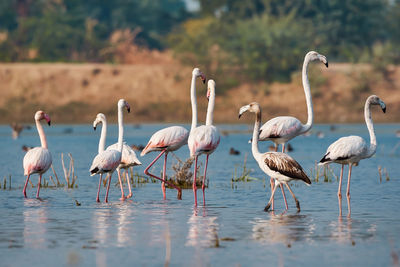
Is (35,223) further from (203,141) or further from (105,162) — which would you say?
(203,141)

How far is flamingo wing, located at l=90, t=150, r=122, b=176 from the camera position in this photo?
14141 millimetres

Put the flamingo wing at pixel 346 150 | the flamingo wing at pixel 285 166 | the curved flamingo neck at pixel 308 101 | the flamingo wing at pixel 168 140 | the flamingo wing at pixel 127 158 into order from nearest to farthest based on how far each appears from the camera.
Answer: the flamingo wing at pixel 285 166 → the flamingo wing at pixel 346 150 → the curved flamingo neck at pixel 308 101 → the flamingo wing at pixel 168 140 → the flamingo wing at pixel 127 158

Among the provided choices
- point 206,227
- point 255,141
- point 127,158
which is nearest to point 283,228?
point 206,227

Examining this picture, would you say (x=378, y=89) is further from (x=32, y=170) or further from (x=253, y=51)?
(x=32, y=170)

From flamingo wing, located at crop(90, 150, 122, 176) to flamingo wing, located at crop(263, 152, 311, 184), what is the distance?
8.69ft

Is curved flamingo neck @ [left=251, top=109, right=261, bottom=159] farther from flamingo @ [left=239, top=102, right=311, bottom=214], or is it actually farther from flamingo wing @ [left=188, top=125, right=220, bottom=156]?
flamingo wing @ [left=188, top=125, right=220, bottom=156]

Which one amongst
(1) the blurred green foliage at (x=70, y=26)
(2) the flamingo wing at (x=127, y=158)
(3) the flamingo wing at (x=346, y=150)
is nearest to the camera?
(3) the flamingo wing at (x=346, y=150)

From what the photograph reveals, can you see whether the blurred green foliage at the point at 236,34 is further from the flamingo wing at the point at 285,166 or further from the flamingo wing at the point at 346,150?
the flamingo wing at the point at 285,166

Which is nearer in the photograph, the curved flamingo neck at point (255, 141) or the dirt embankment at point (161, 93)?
the curved flamingo neck at point (255, 141)

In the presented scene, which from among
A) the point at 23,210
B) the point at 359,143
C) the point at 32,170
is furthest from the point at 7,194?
the point at 359,143

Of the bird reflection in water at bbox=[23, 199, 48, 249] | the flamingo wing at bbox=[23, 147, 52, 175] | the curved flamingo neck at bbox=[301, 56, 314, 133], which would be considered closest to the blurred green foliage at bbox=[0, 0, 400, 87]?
the curved flamingo neck at bbox=[301, 56, 314, 133]

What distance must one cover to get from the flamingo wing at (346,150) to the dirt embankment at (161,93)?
114 ft

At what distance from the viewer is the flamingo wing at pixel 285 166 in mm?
12812

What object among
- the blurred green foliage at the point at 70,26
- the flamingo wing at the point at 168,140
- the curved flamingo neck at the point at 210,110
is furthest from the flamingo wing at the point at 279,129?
the blurred green foliage at the point at 70,26
